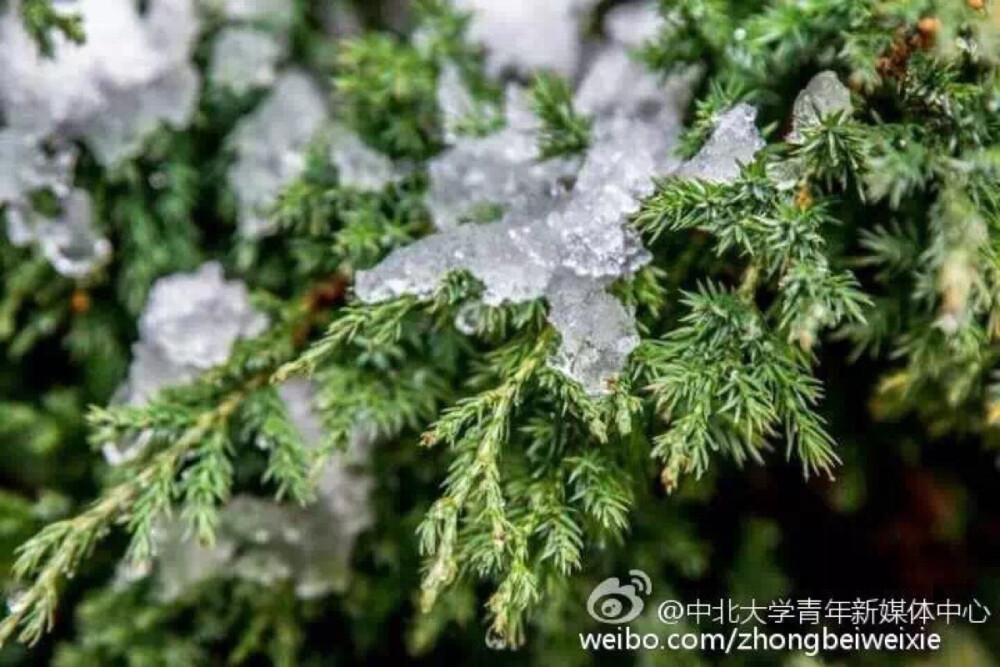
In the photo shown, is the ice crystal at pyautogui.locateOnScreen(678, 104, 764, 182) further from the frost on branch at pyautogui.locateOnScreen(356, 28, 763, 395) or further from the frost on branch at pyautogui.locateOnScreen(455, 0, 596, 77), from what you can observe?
the frost on branch at pyautogui.locateOnScreen(455, 0, 596, 77)

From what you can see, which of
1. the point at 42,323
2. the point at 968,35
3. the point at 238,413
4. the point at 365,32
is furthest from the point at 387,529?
the point at 968,35

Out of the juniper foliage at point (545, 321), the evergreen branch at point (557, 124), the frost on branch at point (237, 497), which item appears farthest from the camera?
the frost on branch at point (237, 497)

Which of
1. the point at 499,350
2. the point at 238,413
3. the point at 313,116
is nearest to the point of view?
the point at 499,350

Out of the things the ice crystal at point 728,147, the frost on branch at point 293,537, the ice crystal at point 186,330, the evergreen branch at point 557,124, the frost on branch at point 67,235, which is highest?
the ice crystal at point 728,147

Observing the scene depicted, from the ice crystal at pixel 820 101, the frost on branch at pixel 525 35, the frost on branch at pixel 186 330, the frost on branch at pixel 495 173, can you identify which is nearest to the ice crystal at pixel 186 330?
the frost on branch at pixel 186 330

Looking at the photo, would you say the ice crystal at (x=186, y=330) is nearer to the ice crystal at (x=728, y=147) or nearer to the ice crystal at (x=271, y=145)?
the ice crystal at (x=271, y=145)

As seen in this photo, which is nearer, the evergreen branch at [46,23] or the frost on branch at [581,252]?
the frost on branch at [581,252]

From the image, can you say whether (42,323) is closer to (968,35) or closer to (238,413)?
(238,413)
